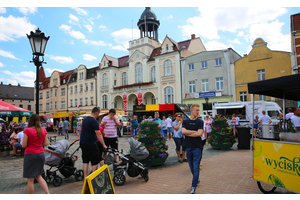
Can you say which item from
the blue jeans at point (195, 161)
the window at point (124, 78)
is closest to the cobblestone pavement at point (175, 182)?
the blue jeans at point (195, 161)

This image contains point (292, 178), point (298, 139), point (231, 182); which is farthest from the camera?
point (231, 182)

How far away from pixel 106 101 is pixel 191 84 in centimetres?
1778

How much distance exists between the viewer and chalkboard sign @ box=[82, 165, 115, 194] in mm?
2541

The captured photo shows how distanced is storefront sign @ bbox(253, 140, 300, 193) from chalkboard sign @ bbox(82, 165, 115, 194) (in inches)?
130

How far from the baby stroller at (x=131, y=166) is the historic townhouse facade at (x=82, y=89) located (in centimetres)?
3803

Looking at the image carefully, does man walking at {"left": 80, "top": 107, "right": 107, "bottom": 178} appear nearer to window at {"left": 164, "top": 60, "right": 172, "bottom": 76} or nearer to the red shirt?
the red shirt

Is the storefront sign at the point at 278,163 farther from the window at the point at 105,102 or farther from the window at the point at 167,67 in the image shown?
the window at the point at 105,102

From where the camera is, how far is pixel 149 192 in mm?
4914

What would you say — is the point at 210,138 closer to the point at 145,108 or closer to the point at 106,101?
the point at 145,108

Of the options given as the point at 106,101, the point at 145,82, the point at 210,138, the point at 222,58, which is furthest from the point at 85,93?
the point at 210,138

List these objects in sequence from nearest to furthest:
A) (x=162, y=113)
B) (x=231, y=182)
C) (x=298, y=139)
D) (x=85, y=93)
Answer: (x=298, y=139) → (x=231, y=182) → (x=162, y=113) → (x=85, y=93)

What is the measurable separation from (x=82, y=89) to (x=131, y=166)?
42.3 m

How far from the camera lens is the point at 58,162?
5.70 m

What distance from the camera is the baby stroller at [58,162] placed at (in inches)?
219
